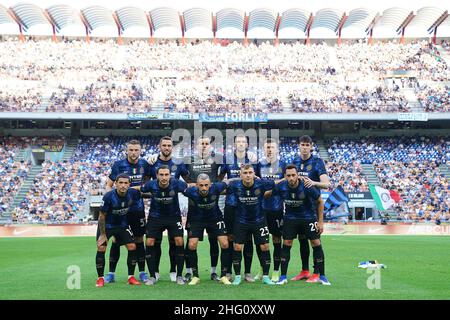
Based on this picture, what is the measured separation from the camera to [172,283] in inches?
390

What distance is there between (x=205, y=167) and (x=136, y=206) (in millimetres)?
1587

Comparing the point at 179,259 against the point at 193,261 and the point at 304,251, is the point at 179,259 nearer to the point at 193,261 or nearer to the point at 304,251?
the point at 193,261

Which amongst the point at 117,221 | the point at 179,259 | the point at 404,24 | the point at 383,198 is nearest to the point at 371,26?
the point at 404,24

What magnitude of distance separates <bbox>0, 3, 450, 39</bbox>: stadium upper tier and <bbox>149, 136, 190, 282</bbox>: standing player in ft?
151

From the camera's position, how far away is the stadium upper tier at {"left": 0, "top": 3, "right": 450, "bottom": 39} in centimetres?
5400

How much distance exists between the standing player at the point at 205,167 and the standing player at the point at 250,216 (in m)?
0.76

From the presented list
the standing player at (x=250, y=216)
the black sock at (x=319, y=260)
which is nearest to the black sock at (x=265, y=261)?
the standing player at (x=250, y=216)

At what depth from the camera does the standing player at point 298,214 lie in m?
9.73

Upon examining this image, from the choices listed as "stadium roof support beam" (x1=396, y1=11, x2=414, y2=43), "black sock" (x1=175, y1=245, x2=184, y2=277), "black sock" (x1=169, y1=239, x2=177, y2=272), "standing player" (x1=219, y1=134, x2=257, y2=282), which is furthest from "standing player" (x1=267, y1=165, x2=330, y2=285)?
"stadium roof support beam" (x1=396, y1=11, x2=414, y2=43)

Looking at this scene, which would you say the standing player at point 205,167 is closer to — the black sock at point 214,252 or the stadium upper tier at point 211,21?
the black sock at point 214,252

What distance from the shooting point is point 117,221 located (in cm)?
998

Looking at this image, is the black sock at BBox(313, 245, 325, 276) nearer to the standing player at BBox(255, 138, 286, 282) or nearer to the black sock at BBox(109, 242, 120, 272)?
the standing player at BBox(255, 138, 286, 282)

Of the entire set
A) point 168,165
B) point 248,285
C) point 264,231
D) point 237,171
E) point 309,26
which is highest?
point 309,26
